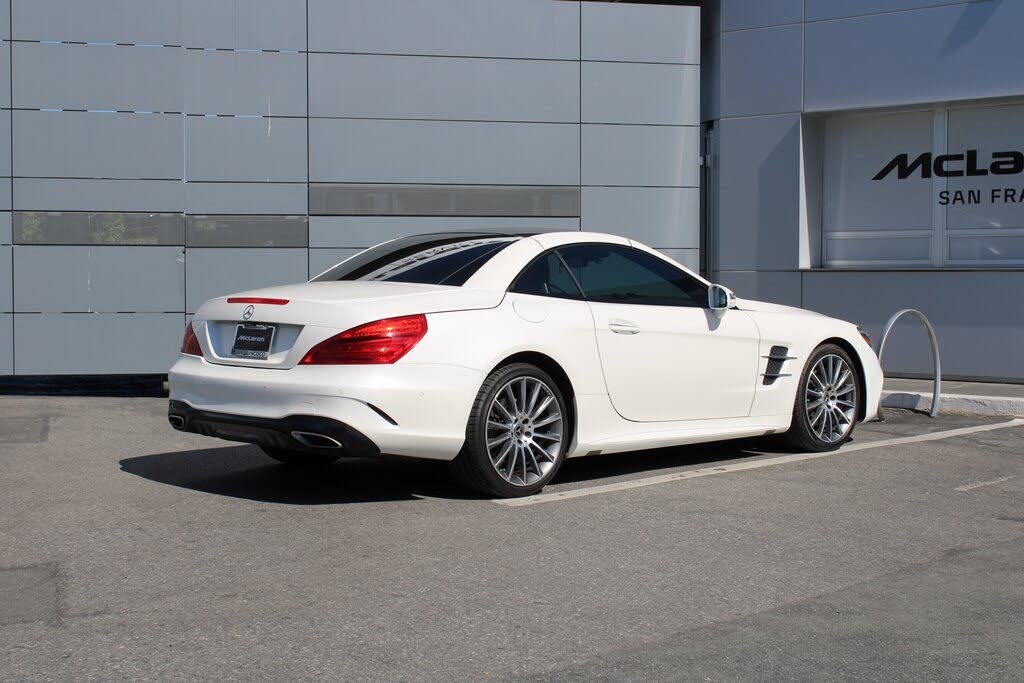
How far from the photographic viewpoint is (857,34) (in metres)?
13.9

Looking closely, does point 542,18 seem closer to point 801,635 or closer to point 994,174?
point 994,174

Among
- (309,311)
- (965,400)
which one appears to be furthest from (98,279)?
(965,400)

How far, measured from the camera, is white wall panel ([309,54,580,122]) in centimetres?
1385

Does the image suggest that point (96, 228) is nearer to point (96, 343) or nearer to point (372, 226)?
point (96, 343)

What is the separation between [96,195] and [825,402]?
8498mm

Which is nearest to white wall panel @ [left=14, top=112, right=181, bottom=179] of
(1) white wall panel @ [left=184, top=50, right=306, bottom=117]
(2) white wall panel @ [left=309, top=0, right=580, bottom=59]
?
(1) white wall panel @ [left=184, top=50, right=306, bottom=117]

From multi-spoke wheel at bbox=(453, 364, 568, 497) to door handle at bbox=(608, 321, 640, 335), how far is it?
558mm

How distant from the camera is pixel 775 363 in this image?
807 cm

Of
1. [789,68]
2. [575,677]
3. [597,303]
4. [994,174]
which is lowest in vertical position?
[575,677]

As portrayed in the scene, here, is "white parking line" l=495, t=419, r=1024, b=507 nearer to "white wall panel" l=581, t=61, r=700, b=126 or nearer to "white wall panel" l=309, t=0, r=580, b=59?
"white wall panel" l=581, t=61, r=700, b=126

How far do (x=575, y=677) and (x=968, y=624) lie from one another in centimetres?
155

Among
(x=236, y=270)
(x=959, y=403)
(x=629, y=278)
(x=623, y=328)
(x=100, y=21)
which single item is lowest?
(x=959, y=403)

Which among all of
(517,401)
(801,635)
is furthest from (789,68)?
(801,635)

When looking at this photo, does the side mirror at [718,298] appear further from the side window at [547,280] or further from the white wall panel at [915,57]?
the white wall panel at [915,57]
